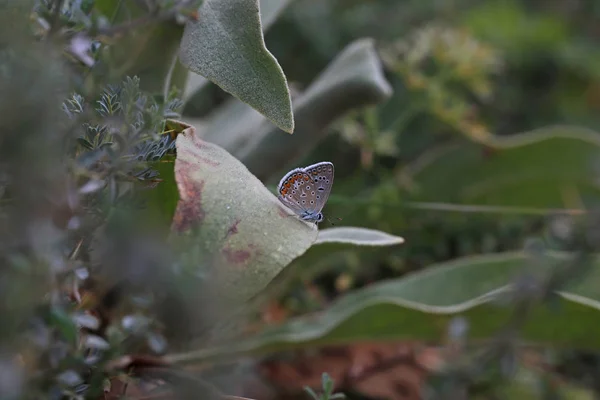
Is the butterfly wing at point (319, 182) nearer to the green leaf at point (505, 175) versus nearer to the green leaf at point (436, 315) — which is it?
the green leaf at point (436, 315)

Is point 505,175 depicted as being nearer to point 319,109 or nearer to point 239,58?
point 319,109

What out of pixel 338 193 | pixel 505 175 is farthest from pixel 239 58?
pixel 505 175

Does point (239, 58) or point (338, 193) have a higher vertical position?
point (239, 58)

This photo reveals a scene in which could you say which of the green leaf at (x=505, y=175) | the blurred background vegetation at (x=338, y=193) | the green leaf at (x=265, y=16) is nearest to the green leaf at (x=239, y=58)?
the blurred background vegetation at (x=338, y=193)

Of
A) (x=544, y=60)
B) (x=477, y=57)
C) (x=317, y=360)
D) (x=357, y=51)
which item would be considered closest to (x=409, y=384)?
(x=317, y=360)

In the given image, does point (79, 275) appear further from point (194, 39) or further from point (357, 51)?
point (357, 51)

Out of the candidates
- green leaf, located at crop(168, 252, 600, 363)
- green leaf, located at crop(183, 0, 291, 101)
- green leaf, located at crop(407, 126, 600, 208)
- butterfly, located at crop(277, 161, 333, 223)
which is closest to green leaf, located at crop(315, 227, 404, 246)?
butterfly, located at crop(277, 161, 333, 223)
